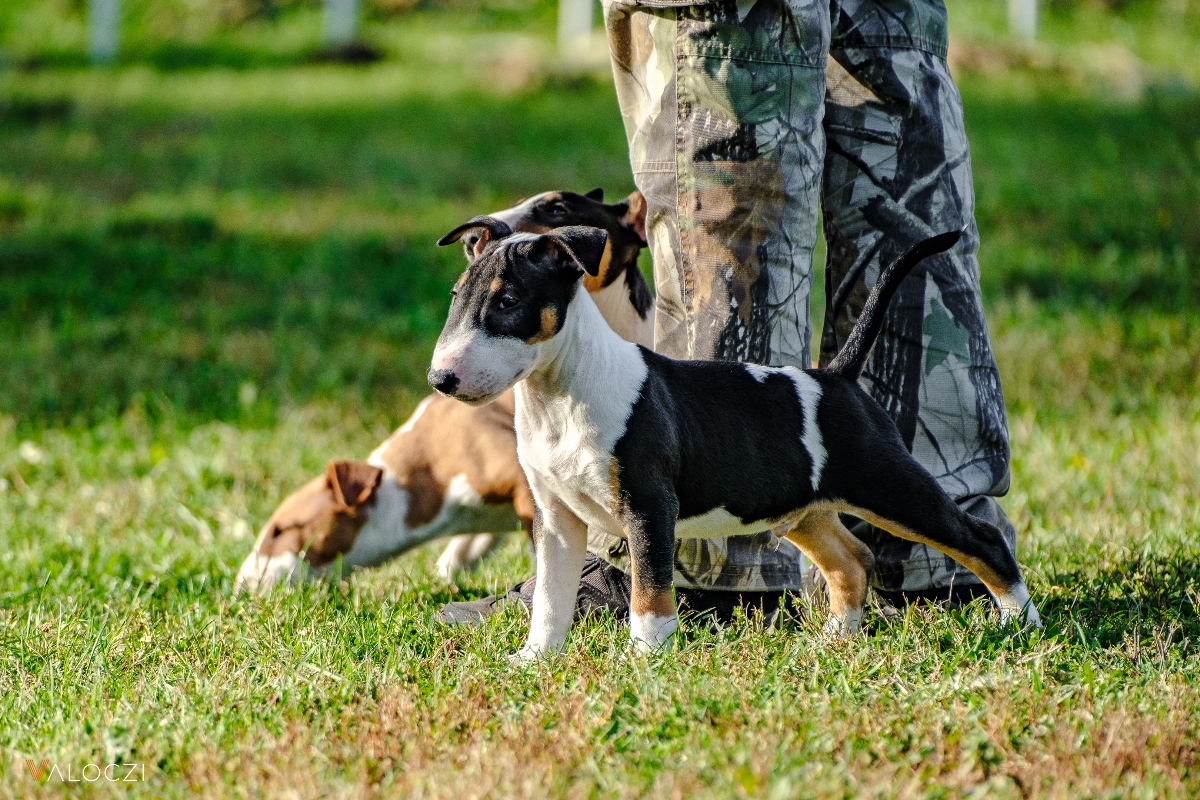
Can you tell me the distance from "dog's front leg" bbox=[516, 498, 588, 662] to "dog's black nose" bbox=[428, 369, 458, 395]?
48cm

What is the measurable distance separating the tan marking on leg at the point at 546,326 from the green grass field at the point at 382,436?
0.67 meters

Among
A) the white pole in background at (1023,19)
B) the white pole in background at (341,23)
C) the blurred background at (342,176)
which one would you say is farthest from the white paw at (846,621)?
the white pole in background at (341,23)

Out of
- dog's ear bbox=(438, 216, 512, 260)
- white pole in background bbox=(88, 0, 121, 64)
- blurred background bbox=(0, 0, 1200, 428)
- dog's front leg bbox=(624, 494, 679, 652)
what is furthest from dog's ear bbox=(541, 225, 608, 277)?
white pole in background bbox=(88, 0, 121, 64)

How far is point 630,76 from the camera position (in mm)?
2961

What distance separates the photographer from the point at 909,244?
3.05 m

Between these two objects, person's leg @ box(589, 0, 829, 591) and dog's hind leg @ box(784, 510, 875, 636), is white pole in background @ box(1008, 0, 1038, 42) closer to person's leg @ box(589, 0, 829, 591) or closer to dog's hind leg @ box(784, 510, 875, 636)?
person's leg @ box(589, 0, 829, 591)

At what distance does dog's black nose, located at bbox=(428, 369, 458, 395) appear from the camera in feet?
7.47

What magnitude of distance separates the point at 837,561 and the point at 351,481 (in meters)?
1.69

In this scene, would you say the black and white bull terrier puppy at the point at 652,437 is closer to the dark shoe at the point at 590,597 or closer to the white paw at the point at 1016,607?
the white paw at the point at 1016,607

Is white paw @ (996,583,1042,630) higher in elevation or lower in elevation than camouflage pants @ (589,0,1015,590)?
lower

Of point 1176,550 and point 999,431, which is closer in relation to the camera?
point 999,431

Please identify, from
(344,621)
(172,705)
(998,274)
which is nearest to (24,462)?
(344,621)

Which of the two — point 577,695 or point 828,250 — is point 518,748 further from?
point 828,250

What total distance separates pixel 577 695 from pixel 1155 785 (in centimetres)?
102
